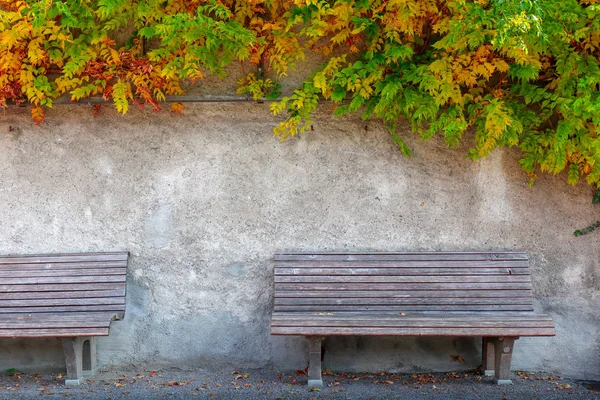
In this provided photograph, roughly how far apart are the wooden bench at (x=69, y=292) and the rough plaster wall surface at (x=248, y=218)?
155mm

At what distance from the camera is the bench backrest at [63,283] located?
4875mm

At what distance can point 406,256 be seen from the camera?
16.7 ft

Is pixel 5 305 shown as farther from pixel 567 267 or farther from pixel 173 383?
pixel 567 267

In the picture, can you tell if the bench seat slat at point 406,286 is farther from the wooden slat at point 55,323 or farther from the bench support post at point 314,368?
the wooden slat at point 55,323

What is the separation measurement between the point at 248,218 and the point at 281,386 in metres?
1.27

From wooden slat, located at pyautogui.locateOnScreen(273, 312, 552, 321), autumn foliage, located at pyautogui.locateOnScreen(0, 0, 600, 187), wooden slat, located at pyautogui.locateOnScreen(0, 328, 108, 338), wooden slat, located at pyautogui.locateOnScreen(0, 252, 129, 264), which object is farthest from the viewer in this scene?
wooden slat, located at pyautogui.locateOnScreen(0, 252, 129, 264)

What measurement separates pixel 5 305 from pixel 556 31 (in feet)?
13.8

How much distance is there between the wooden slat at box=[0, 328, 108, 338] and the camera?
443 centimetres

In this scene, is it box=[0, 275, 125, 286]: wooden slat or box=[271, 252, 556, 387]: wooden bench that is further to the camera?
box=[0, 275, 125, 286]: wooden slat

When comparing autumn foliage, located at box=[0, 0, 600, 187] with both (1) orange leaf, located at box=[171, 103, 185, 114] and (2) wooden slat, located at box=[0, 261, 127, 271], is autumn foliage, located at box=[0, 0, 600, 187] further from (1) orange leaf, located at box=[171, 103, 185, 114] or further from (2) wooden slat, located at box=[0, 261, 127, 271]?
(2) wooden slat, located at box=[0, 261, 127, 271]

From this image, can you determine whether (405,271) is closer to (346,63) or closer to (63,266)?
(346,63)

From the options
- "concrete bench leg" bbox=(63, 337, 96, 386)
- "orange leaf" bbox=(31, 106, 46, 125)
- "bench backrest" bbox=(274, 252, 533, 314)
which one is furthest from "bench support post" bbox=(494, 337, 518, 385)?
"orange leaf" bbox=(31, 106, 46, 125)

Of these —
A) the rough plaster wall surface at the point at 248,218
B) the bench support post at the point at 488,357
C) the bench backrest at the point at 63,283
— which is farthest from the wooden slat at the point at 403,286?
the bench backrest at the point at 63,283

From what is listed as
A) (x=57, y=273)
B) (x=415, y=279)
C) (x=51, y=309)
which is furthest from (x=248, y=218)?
(x=51, y=309)
